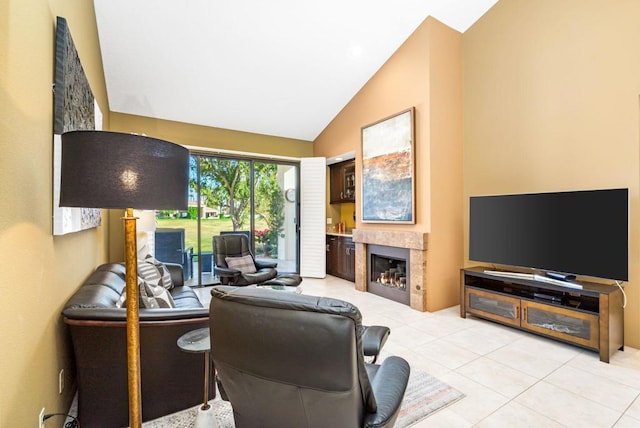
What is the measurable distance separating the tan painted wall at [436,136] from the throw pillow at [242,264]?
2.18 metres

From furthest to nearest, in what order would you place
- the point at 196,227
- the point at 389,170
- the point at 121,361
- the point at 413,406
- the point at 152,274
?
the point at 196,227 < the point at 389,170 < the point at 152,274 < the point at 413,406 < the point at 121,361

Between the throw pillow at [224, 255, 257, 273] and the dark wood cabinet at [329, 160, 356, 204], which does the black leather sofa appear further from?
the dark wood cabinet at [329, 160, 356, 204]

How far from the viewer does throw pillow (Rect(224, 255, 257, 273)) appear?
4.52 meters

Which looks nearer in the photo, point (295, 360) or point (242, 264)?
point (295, 360)

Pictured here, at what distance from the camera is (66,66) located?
5.79 ft

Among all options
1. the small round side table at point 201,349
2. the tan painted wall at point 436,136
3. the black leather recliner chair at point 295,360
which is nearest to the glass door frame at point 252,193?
the tan painted wall at point 436,136

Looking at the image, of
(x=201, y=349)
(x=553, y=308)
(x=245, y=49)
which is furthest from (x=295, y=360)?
(x=245, y=49)

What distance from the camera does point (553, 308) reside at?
9.46 feet

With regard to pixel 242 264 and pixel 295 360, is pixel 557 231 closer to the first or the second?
pixel 295 360

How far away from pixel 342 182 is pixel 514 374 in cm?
431

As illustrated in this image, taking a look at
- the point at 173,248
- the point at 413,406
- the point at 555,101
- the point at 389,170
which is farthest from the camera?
the point at 173,248

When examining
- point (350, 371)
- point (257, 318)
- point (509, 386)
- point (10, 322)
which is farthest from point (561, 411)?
point (10, 322)

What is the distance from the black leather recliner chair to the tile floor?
108 centimetres

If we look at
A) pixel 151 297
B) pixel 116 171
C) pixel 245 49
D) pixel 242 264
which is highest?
pixel 245 49
